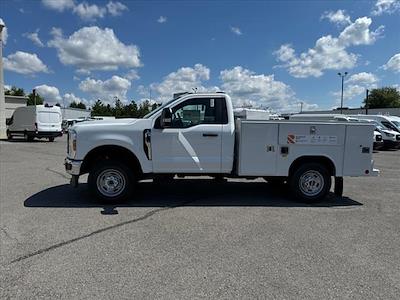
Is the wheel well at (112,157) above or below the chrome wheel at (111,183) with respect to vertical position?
above

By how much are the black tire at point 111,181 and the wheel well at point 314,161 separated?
11.0 ft

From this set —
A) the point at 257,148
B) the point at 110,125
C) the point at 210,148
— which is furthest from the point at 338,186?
the point at 110,125

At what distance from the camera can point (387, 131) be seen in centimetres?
2264

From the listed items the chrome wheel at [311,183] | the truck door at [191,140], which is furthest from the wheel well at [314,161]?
the truck door at [191,140]

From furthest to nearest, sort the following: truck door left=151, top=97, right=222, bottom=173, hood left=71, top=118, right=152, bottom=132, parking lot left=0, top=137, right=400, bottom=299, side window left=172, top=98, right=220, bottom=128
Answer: side window left=172, top=98, right=220, bottom=128 < truck door left=151, top=97, right=222, bottom=173 < hood left=71, top=118, right=152, bottom=132 < parking lot left=0, top=137, right=400, bottom=299

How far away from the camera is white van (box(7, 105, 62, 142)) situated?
24.8 m

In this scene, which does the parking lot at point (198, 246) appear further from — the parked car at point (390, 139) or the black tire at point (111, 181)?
the parked car at point (390, 139)

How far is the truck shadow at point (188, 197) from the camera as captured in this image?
6984 millimetres

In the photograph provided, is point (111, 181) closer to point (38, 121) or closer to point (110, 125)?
point (110, 125)

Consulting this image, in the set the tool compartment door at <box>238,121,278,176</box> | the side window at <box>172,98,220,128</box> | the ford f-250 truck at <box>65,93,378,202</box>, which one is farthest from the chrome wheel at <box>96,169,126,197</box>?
the tool compartment door at <box>238,121,278,176</box>

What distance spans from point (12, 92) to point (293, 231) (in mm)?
108240

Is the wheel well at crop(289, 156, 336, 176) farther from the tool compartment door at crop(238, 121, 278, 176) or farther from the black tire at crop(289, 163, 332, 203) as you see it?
the tool compartment door at crop(238, 121, 278, 176)

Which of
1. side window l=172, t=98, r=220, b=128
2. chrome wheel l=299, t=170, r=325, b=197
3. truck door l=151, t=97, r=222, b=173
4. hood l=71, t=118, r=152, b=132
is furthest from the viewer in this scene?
chrome wheel l=299, t=170, r=325, b=197

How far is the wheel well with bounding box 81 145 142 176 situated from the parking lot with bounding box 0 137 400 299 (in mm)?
723
